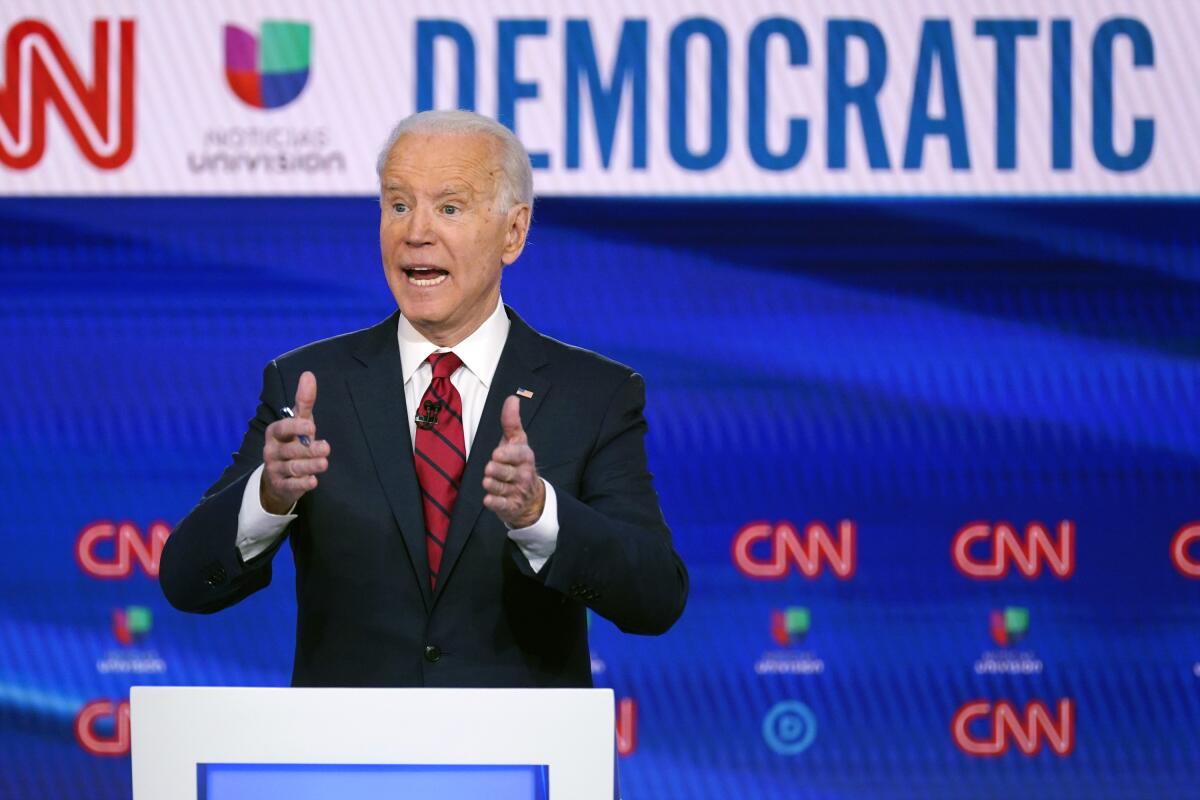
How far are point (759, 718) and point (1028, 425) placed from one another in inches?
37.7

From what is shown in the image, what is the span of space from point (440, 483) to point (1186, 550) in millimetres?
2328

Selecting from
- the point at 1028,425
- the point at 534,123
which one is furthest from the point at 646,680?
the point at 534,123

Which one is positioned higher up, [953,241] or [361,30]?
[361,30]

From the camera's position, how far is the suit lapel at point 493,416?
1.90m

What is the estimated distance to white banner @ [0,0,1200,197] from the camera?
3633mm

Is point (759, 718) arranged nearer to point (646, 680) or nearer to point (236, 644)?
point (646, 680)

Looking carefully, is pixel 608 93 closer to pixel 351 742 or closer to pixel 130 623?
pixel 130 623

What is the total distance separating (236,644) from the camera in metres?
3.70

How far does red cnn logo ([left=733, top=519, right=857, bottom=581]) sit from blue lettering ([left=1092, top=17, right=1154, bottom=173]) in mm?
1114

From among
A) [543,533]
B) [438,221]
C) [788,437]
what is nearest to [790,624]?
[788,437]

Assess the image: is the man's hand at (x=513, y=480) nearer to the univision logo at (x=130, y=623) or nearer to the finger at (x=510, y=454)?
the finger at (x=510, y=454)

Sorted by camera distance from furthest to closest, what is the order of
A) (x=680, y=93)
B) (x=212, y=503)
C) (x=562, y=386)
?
(x=680, y=93), (x=562, y=386), (x=212, y=503)

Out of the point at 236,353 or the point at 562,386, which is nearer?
the point at 562,386

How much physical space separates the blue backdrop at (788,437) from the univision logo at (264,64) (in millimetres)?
266
